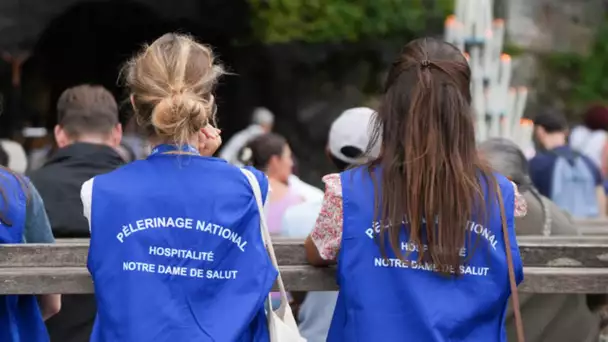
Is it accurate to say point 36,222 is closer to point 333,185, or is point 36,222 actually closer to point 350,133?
point 333,185

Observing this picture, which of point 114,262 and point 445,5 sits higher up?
point 114,262

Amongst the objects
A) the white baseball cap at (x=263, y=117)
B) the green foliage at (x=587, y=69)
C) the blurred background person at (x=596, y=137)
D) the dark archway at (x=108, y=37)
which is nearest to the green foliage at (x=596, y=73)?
the green foliage at (x=587, y=69)

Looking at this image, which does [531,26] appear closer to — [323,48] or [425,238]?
[323,48]

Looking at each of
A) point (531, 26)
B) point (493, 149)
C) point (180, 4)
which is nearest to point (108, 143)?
point (493, 149)

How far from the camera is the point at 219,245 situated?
3.17 meters

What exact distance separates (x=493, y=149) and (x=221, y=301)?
2.47 meters

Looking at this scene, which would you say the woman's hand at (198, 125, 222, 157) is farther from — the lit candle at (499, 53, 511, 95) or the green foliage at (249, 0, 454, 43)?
the green foliage at (249, 0, 454, 43)

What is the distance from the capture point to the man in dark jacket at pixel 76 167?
4621 mm

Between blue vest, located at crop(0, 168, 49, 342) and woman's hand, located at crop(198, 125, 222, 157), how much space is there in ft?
2.16

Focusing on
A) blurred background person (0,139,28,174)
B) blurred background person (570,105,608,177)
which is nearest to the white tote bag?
blurred background person (0,139,28,174)

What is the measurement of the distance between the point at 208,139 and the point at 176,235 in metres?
0.33

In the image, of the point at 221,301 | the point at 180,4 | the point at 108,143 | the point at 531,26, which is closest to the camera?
the point at 221,301

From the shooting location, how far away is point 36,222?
12.5 ft

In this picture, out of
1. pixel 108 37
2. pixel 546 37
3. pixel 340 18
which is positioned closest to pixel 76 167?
pixel 340 18
